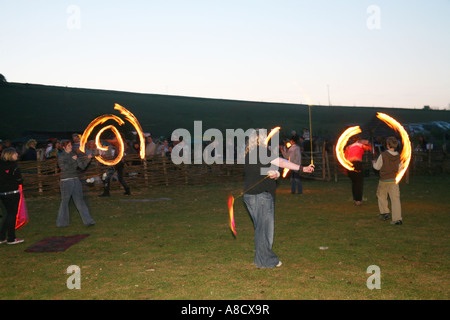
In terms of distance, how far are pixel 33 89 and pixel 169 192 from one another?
271 ft

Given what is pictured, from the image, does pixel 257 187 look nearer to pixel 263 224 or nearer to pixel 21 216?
pixel 263 224

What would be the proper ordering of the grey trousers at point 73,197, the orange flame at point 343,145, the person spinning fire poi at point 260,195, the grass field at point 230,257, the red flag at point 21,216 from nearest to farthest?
the grass field at point 230,257 → the person spinning fire poi at point 260,195 → the red flag at point 21,216 → the grey trousers at point 73,197 → the orange flame at point 343,145

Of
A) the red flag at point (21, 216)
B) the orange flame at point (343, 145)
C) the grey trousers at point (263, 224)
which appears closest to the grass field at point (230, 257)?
the grey trousers at point (263, 224)

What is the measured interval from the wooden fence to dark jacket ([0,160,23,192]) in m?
9.20

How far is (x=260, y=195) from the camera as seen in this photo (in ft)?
22.2

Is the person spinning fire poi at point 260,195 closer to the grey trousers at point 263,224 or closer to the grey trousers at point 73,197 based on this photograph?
the grey trousers at point 263,224

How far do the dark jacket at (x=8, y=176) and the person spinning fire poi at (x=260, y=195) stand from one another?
506 centimetres

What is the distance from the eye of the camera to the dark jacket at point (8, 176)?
29.3 ft

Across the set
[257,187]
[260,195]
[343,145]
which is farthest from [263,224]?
[343,145]

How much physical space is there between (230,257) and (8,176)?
4.79 metres

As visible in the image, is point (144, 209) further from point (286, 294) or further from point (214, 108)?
point (214, 108)

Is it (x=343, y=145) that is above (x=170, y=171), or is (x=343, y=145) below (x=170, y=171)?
above

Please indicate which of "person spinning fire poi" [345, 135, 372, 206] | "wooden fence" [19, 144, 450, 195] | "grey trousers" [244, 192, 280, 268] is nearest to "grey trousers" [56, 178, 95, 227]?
"grey trousers" [244, 192, 280, 268]

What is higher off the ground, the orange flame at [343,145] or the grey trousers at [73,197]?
the orange flame at [343,145]
